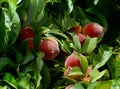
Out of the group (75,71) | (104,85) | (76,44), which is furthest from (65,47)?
(104,85)

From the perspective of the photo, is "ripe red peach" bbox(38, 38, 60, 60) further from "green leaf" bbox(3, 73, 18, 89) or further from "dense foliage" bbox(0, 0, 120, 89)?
"green leaf" bbox(3, 73, 18, 89)

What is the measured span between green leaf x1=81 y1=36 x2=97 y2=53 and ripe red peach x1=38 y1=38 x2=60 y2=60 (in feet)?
0.35

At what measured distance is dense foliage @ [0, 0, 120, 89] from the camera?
3.36 feet

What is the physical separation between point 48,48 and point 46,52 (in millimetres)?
15

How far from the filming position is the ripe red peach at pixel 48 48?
109 cm

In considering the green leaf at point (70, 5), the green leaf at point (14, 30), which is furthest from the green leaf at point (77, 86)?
the green leaf at point (70, 5)

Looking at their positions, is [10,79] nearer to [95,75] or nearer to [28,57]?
[28,57]

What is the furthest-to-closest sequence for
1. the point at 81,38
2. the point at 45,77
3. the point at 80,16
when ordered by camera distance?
the point at 80,16, the point at 81,38, the point at 45,77

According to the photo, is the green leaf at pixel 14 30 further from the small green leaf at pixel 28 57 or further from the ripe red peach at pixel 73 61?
the ripe red peach at pixel 73 61

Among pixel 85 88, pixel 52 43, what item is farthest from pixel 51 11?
pixel 85 88

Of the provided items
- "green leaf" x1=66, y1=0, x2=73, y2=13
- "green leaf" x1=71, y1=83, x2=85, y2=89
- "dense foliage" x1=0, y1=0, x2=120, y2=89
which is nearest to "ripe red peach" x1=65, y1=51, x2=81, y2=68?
"dense foliage" x1=0, y1=0, x2=120, y2=89

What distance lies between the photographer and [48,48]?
1.09 meters

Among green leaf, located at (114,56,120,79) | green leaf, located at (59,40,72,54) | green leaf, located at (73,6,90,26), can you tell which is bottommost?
green leaf, located at (114,56,120,79)

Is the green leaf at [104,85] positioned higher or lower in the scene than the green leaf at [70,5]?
lower
